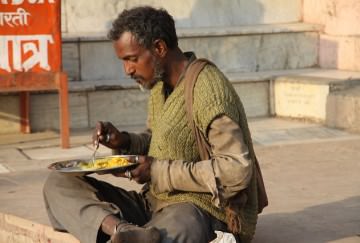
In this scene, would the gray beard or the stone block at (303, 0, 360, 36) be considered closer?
the gray beard

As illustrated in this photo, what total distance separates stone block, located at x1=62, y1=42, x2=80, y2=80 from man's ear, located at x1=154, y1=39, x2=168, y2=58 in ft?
13.3

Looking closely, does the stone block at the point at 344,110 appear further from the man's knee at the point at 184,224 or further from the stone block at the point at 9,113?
the man's knee at the point at 184,224

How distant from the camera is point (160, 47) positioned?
385 cm

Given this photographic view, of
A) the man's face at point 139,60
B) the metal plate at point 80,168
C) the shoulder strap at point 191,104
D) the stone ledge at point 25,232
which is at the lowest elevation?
the stone ledge at point 25,232

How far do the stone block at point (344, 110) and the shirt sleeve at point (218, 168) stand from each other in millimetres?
3761

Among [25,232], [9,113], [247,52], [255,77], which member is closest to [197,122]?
[25,232]

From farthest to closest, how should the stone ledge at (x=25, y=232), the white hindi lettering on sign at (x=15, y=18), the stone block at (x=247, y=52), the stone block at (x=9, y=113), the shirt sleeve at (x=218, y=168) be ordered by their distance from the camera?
1. the stone block at (x=247, y=52)
2. the stone block at (x=9, y=113)
3. the white hindi lettering on sign at (x=15, y=18)
4. the stone ledge at (x=25, y=232)
5. the shirt sleeve at (x=218, y=168)

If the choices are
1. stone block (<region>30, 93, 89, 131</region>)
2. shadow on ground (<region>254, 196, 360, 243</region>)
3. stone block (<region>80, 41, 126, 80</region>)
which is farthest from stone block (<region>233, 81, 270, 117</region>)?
shadow on ground (<region>254, 196, 360, 243</region>)

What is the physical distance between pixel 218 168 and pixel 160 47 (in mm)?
569

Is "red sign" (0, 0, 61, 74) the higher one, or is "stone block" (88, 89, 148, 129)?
"red sign" (0, 0, 61, 74)

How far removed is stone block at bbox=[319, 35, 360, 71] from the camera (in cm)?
835

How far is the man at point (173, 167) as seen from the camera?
371 centimetres

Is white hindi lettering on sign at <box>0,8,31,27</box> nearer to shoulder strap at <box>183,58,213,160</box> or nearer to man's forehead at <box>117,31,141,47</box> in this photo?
man's forehead at <box>117,31,141,47</box>


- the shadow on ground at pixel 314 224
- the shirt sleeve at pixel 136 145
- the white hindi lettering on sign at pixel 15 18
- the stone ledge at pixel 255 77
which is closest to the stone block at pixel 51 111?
the stone ledge at pixel 255 77
